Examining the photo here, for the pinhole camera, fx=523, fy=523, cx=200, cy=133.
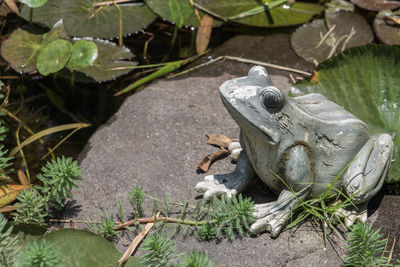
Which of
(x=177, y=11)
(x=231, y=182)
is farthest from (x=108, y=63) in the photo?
(x=231, y=182)

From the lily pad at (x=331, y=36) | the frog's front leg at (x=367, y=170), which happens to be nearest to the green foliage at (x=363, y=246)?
the frog's front leg at (x=367, y=170)

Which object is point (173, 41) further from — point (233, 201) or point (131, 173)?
point (233, 201)

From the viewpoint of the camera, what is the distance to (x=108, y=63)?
14.9ft

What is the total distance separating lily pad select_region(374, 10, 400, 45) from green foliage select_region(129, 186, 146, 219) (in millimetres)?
2871

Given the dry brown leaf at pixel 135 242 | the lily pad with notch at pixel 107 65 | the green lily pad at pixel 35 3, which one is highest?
the green lily pad at pixel 35 3

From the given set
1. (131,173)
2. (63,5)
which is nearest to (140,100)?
(131,173)

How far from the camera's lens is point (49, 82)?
4.68m

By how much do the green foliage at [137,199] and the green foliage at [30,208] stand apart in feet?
1.71

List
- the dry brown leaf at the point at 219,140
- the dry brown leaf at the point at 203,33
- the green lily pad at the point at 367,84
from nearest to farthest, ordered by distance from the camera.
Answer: the green lily pad at the point at 367,84
the dry brown leaf at the point at 219,140
the dry brown leaf at the point at 203,33

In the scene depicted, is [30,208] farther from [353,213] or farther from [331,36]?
[331,36]

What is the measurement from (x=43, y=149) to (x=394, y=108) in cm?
259

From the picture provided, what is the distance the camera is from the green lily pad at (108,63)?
4430 millimetres

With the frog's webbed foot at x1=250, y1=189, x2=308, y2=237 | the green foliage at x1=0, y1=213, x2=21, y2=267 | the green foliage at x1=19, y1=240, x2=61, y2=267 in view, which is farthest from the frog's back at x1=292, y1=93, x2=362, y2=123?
the green foliage at x1=0, y1=213, x2=21, y2=267

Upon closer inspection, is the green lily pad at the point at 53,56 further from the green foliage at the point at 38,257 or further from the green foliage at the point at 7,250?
the green foliage at the point at 38,257
